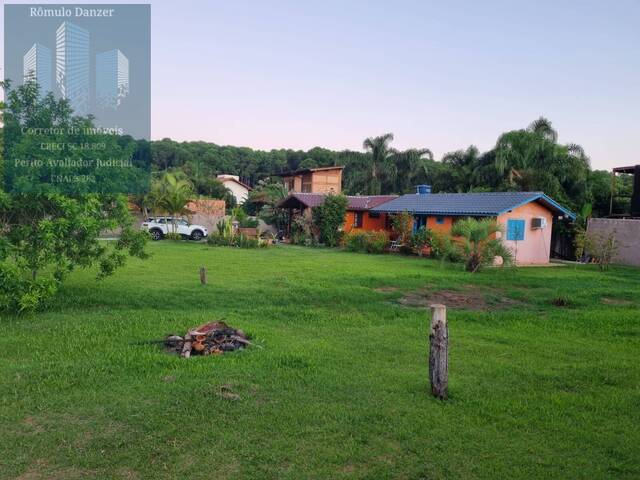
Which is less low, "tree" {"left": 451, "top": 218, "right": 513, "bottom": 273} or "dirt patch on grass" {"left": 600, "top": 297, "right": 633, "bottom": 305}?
"tree" {"left": 451, "top": 218, "right": 513, "bottom": 273}

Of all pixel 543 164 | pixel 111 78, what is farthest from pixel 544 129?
pixel 111 78

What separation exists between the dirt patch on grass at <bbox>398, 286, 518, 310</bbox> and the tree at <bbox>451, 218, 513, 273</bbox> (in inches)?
149

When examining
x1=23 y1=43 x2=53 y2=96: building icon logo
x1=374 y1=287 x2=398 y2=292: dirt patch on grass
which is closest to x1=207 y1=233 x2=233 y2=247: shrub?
x1=374 y1=287 x2=398 y2=292: dirt patch on grass

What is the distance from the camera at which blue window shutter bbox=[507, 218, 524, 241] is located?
73.1 ft

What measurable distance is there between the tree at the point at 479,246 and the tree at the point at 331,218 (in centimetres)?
1054

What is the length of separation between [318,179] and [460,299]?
32.5 m

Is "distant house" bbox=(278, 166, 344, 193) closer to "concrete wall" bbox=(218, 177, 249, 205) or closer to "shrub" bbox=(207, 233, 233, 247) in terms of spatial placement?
"shrub" bbox=(207, 233, 233, 247)

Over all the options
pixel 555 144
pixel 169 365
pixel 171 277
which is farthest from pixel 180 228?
pixel 169 365

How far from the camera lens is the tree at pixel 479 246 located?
55.8ft

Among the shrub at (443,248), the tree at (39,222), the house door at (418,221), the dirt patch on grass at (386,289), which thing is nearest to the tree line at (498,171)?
the house door at (418,221)

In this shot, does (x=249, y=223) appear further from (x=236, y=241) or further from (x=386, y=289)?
(x=386, y=289)

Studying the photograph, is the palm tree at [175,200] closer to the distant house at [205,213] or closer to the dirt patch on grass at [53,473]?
the distant house at [205,213]

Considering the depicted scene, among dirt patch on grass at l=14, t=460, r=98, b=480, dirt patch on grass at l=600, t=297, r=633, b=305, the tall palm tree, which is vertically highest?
the tall palm tree

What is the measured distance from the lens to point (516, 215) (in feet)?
73.6
